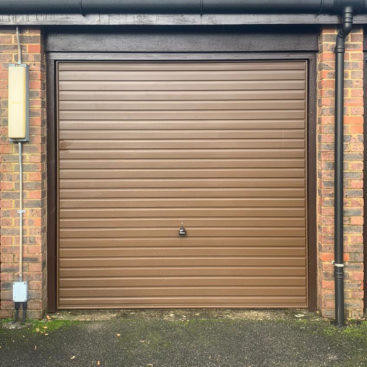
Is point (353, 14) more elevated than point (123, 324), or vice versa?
point (353, 14)

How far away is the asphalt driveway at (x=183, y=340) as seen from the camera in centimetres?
361

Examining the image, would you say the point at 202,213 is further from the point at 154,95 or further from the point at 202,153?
the point at 154,95

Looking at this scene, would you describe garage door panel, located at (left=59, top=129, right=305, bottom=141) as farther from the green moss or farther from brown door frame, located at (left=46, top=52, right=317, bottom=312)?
the green moss

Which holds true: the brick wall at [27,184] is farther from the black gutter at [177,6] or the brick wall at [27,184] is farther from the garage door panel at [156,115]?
the garage door panel at [156,115]

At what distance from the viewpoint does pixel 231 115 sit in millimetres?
4711

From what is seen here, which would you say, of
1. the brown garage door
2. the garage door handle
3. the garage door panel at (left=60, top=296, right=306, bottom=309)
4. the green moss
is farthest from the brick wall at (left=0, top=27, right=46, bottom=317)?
the garage door handle

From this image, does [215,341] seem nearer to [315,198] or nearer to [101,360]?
[101,360]

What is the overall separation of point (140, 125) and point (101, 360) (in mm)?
2482

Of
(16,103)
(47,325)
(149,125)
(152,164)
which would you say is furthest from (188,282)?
(16,103)

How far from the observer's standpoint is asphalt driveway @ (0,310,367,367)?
3.61 metres

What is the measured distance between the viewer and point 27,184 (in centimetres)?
446

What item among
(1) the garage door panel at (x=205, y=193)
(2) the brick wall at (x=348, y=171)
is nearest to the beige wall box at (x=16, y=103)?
(1) the garage door panel at (x=205, y=193)

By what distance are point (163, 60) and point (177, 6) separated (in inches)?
25.0

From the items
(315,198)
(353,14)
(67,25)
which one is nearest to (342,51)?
(353,14)
